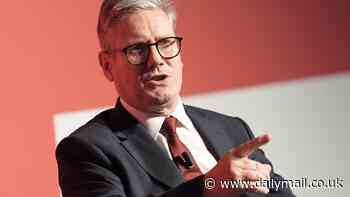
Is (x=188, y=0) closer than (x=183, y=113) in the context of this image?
No

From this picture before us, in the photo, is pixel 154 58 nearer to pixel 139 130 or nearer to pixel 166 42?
pixel 166 42

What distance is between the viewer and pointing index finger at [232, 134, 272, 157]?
46.0 inches

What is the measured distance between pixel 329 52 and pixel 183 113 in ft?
2.48

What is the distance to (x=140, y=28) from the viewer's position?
1.38 metres

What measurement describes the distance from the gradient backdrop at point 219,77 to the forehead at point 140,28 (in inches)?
17.6

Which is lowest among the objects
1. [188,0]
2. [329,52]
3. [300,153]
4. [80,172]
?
[300,153]

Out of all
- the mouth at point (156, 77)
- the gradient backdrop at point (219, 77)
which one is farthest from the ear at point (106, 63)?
the gradient backdrop at point (219, 77)

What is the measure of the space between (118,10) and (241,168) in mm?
422

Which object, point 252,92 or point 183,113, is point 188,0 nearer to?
point 252,92

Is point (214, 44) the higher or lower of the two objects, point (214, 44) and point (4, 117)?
the higher

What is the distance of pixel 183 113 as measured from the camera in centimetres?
149

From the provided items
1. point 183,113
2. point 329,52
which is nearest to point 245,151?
point 183,113

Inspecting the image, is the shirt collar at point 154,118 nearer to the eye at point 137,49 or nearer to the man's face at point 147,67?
the man's face at point 147,67

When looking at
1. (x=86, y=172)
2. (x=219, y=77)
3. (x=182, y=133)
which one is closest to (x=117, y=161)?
(x=86, y=172)
